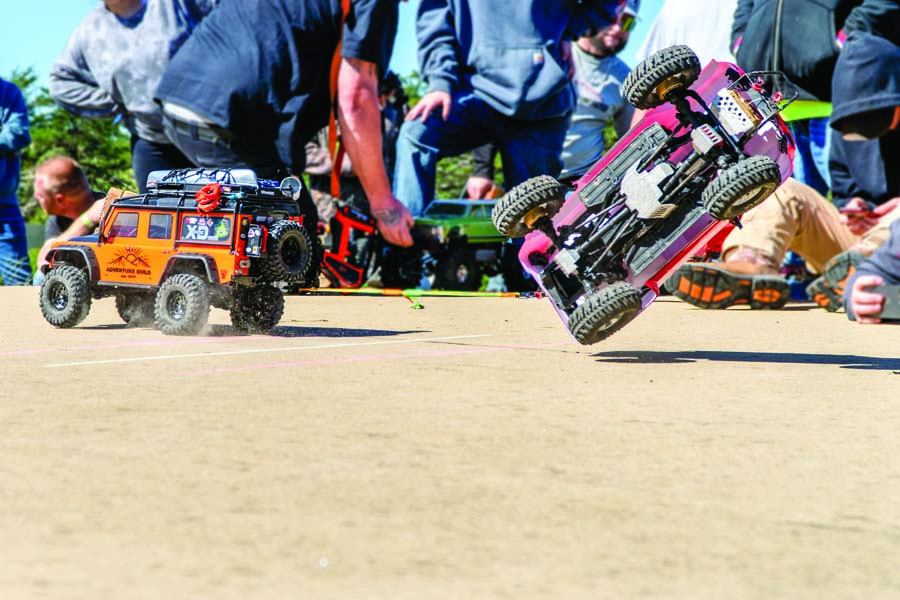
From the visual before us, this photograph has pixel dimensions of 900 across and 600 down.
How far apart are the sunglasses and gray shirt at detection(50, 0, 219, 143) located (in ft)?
17.6

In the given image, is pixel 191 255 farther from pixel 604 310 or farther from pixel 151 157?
pixel 151 157

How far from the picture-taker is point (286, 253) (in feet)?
18.3

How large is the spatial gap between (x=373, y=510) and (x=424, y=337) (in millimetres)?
3667

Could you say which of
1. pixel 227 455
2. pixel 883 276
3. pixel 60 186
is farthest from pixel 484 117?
pixel 227 455

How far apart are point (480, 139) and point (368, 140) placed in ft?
5.61

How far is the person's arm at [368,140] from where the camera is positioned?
30.7 ft

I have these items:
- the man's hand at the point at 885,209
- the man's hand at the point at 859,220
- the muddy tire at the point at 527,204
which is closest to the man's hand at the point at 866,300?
the man's hand at the point at 859,220

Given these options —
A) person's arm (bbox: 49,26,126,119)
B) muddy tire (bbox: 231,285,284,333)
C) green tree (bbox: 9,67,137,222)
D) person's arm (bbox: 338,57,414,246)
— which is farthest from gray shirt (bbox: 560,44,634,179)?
green tree (bbox: 9,67,137,222)

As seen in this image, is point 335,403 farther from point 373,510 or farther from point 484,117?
point 484,117

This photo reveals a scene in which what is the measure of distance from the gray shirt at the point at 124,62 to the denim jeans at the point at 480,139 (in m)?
2.18

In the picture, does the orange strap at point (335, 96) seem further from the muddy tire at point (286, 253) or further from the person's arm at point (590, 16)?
the muddy tire at point (286, 253)

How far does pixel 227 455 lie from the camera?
2.61m

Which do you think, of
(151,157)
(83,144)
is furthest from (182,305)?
(83,144)

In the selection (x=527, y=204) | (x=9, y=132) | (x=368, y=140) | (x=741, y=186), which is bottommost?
(x=9, y=132)
